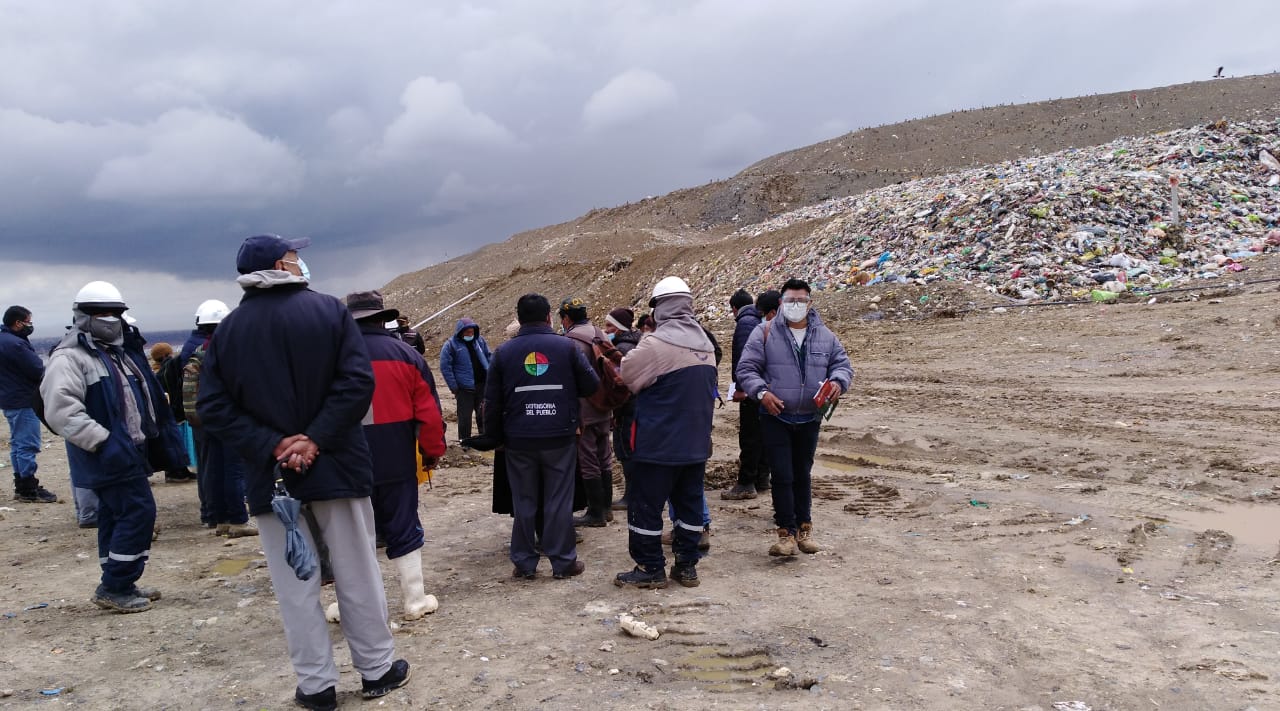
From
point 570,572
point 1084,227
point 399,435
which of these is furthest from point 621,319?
point 1084,227

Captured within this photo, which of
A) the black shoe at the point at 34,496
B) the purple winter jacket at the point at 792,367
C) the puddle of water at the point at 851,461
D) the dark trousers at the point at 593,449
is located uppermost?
the purple winter jacket at the point at 792,367

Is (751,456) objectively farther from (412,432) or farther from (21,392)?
(21,392)

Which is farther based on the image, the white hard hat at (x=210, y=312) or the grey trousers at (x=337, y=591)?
the white hard hat at (x=210, y=312)

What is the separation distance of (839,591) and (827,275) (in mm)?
16000

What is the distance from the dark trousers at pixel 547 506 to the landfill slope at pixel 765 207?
1575cm

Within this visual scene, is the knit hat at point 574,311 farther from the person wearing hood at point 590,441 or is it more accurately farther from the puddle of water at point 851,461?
the puddle of water at point 851,461

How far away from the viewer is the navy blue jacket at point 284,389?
3496mm

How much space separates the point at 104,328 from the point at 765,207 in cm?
3612

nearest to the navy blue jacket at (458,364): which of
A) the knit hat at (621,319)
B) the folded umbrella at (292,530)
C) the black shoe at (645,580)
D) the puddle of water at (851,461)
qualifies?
the knit hat at (621,319)

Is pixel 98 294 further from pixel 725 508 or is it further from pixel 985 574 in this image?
pixel 985 574

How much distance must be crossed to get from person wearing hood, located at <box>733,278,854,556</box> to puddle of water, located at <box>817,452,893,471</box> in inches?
128

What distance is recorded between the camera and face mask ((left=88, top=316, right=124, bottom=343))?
198 inches

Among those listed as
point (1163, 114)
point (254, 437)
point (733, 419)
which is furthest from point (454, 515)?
point (1163, 114)

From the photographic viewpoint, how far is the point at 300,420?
11.6 feet
